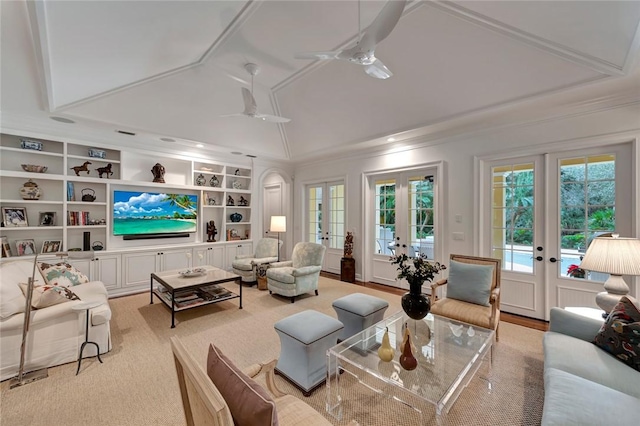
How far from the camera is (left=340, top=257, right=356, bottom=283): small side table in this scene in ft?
18.1

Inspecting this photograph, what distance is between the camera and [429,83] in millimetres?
3484

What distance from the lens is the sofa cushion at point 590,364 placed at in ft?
5.24

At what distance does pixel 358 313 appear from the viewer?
270 cm

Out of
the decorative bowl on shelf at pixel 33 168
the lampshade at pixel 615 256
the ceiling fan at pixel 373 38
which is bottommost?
the lampshade at pixel 615 256

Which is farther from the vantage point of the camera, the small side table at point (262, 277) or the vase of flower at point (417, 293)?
the small side table at point (262, 277)

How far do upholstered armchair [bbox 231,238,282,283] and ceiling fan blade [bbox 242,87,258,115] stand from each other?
275 centimetres

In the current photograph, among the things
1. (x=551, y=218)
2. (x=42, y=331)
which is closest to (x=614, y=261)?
(x=551, y=218)

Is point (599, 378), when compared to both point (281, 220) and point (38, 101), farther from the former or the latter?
point (38, 101)

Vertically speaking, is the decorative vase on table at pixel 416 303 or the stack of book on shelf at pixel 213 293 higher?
the decorative vase on table at pixel 416 303

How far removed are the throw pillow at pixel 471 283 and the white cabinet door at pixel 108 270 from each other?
5.18 metres

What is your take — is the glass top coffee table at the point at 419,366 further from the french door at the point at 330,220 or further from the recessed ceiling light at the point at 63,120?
the recessed ceiling light at the point at 63,120

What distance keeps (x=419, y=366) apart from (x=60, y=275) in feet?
14.4

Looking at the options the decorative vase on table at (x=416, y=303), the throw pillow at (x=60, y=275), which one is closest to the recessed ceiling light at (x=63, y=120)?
the throw pillow at (x=60, y=275)

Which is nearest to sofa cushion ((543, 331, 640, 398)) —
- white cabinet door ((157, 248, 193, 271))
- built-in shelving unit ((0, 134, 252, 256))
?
white cabinet door ((157, 248, 193, 271))
